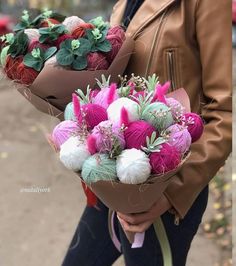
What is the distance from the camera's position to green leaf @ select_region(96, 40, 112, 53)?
1507mm

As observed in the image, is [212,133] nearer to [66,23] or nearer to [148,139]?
[148,139]

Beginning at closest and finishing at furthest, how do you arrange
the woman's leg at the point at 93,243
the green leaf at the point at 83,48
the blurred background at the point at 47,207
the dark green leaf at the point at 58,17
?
the green leaf at the point at 83,48 → the dark green leaf at the point at 58,17 → the woman's leg at the point at 93,243 → the blurred background at the point at 47,207

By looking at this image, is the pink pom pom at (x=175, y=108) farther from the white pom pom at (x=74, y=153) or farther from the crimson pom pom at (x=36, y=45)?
the crimson pom pom at (x=36, y=45)

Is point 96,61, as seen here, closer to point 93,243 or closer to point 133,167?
point 133,167

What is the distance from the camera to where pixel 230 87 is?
1.57m

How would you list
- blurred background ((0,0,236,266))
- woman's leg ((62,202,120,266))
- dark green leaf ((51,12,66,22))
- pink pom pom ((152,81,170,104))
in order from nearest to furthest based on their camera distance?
pink pom pom ((152,81,170,104))
dark green leaf ((51,12,66,22))
woman's leg ((62,202,120,266))
blurred background ((0,0,236,266))

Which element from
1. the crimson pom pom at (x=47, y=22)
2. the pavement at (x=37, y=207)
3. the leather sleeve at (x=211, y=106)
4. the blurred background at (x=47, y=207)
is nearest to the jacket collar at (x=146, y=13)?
the leather sleeve at (x=211, y=106)

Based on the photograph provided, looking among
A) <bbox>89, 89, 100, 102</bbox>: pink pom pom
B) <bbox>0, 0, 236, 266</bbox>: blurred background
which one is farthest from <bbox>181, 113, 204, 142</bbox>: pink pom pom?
<bbox>0, 0, 236, 266</bbox>: blurred background

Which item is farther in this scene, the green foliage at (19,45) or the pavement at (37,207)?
the pavement at (37,207)

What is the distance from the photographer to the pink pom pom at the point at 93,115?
1342mm

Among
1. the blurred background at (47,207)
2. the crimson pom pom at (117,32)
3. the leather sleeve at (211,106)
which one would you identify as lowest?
the blurred background at (47,207)

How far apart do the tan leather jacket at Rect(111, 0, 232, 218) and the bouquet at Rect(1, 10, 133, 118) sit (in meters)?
0.08

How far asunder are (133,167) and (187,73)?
419 millimetres

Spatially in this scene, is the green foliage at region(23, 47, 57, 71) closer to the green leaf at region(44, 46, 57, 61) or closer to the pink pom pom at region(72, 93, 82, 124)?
the green leaf at region(44, 46, 57, 61)
